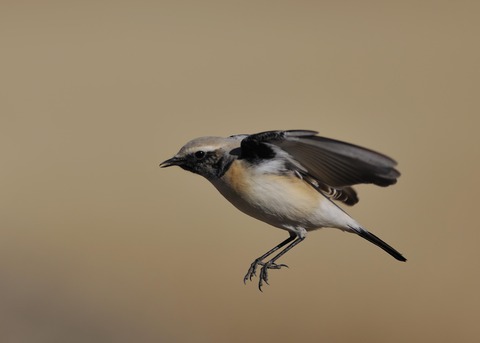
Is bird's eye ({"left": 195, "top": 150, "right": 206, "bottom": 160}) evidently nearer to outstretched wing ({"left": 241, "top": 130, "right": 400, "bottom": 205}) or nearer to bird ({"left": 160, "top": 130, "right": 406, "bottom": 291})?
bird ({"left": 160, "top": 130, "right": 406, "bottom": 291})

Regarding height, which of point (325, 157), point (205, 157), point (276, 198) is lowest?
point (276, 198)

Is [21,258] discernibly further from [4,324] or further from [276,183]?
[276,183]

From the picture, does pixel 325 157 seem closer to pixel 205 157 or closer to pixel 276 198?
pixel 276 198

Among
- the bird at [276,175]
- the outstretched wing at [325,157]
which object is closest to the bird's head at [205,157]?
the bird at [276,175]

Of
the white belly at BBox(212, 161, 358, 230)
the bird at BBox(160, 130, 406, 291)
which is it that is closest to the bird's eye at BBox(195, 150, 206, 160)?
the bird at BBox(160, 130, 406, 291)

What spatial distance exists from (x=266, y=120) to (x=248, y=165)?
7.40 meters

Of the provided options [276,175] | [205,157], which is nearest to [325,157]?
[276,175]

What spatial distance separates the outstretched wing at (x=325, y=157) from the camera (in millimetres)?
4578

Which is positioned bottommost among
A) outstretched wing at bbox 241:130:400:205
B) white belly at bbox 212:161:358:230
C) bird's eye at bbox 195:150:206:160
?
white belly at bbox 212:161:358:230

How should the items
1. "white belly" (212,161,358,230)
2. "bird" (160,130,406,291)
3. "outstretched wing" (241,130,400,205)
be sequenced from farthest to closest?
1. "white belly" (212,161,358,230)
2. "bird" (160,130,406,291)
3. "outstretched wing" (241,130,400,205)

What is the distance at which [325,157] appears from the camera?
500 cm

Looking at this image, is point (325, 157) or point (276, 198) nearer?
point (325, 157)

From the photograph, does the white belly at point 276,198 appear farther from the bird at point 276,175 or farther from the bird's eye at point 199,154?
the bird's eye at point 199,154

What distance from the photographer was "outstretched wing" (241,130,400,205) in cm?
458
